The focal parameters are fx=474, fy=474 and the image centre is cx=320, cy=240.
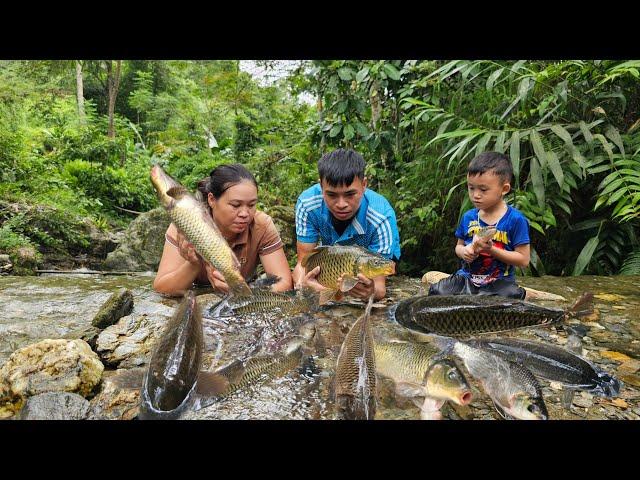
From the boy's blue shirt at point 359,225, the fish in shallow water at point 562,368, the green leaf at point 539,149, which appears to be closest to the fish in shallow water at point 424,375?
the fish in shallow water at point 562,368

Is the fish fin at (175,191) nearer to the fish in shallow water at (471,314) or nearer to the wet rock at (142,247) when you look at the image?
the fish in shallow water at (471,314)

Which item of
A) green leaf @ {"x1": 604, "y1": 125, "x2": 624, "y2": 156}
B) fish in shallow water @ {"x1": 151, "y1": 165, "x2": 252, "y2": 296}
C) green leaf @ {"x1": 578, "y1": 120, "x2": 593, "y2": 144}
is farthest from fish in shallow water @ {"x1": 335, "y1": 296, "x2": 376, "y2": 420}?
green leaf @ {"x1": 604, "y1": 125, "x2": 624, "y2": 156}

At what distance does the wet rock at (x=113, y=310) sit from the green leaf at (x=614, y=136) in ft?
18.2

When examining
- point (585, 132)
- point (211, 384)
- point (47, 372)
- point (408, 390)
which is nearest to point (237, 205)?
point (211, 384)

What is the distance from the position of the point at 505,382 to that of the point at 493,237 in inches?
79.1

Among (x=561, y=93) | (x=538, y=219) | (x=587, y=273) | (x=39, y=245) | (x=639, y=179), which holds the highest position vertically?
(x=561, y=93)

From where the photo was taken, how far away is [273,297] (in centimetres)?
372

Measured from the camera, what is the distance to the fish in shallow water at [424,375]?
2018 millimetres

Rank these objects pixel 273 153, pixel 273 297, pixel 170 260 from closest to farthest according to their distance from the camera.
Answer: pixel 273 297 → pixel 170 260 → pixel 273 153

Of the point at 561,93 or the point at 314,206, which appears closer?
the point at 314,206

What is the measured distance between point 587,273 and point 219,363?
213 inches

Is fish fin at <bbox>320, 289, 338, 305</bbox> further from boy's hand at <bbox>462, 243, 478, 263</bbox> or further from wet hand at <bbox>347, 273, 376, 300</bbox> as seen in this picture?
boy's hand at <bbox>462, 243, 478, 263</bbox>

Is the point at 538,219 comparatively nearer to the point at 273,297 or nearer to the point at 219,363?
the point at 273,297

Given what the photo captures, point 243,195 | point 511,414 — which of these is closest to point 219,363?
point 243,195
